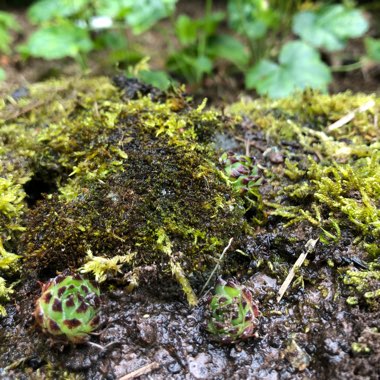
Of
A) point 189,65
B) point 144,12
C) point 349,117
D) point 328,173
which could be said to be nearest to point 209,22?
point 189,65

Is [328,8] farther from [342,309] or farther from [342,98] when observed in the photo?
[342,309]

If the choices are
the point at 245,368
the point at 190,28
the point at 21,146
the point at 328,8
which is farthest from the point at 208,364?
the point at 328,8

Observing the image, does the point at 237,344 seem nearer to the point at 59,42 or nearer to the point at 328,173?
the point at 328,173

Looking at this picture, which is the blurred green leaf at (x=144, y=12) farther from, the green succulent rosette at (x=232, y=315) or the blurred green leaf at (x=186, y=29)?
the green succulent rosette at (x=232, y=315)

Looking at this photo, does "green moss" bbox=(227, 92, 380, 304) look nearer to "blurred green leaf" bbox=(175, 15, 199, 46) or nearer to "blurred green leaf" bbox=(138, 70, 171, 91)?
"blurred green leaf" bbox=(138, 70, 171, 91)

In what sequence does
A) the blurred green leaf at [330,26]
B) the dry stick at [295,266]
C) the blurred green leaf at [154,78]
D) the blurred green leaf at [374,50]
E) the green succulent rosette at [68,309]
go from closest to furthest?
the green succulent rosette at [68,309], the dry stick at [295,266], the blurred green leaf at [154,78], the blurred green leaf at [330,26], the blurred green leaf at [374,50]

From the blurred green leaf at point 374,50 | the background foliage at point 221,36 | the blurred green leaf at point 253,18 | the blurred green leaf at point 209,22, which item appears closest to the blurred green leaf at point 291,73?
the background foliage at point 221,36

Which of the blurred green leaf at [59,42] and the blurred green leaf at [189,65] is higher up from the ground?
the blurred green leaf at [59,42]
